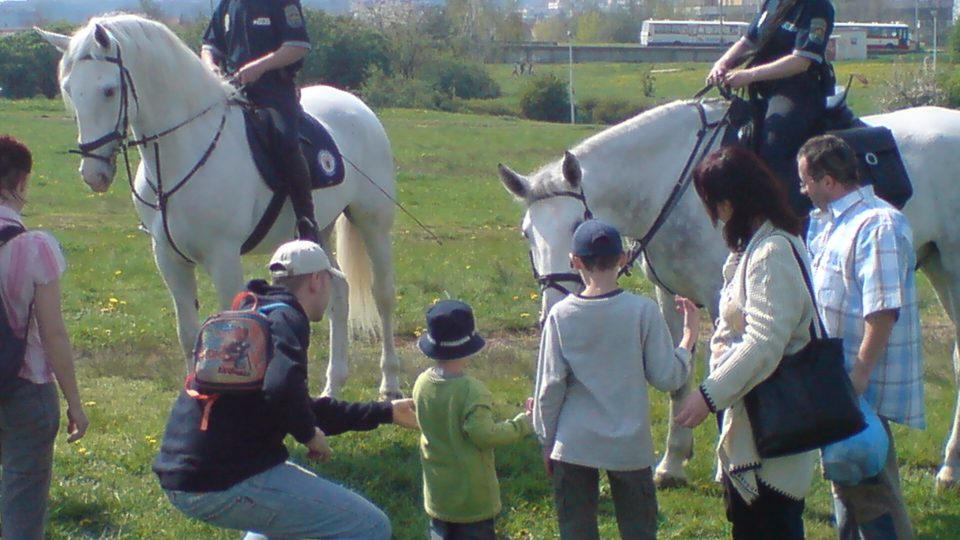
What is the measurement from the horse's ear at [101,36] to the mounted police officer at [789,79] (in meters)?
3.48

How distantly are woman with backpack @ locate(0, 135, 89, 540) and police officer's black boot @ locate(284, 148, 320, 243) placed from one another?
2.66 meters

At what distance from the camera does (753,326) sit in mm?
4289

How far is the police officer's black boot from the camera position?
769cm

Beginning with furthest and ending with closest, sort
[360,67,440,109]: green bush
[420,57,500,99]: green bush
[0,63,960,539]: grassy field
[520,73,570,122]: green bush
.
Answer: [420,57,500,99]: green bush, [520,73,570,122]: green bush, [360,67,440,109]: green bush, [0,63,960,539]: grassy field

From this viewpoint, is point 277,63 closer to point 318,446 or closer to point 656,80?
point 318,446

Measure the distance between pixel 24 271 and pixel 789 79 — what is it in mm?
4059

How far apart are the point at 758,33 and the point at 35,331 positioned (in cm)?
416

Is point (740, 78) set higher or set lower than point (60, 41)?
lower

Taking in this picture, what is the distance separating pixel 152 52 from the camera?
7.25 meters

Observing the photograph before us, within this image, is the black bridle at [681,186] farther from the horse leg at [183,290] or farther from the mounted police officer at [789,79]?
the horse leg at [183,290]

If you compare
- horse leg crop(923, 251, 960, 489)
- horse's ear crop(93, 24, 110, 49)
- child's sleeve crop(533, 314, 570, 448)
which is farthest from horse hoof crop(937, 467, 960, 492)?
horse's ear crop(93, 24, 110, 49)

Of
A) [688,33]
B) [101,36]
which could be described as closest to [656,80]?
[688,33]

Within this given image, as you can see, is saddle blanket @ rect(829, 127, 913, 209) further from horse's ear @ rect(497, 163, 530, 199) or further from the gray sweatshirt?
the gray sweatshirt

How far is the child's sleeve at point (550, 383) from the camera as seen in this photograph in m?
4.64
